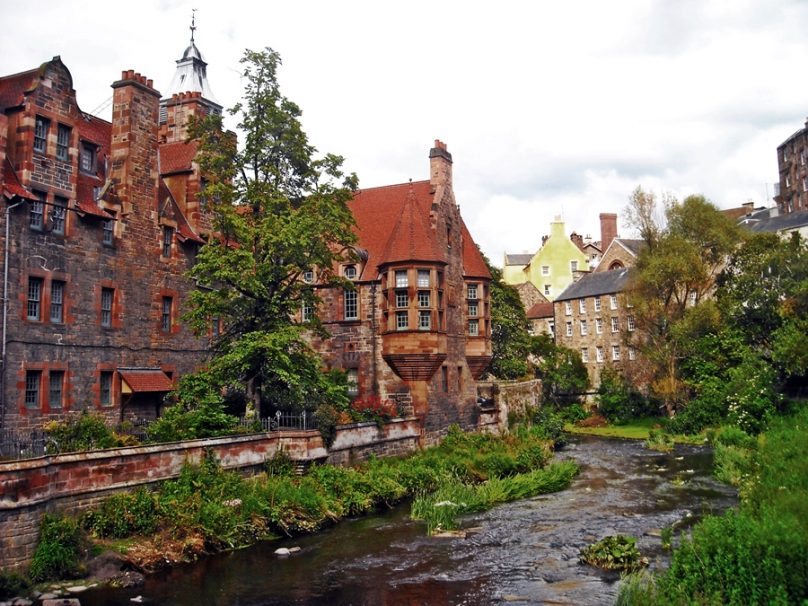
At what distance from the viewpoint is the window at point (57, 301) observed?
84.0 ft

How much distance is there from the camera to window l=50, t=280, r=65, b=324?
25594 millimetres

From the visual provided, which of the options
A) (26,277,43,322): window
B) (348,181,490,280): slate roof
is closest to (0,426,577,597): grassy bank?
(26,277,43,322): window

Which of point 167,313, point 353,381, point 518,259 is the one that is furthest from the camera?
point 518,259

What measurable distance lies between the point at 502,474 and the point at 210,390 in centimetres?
1348

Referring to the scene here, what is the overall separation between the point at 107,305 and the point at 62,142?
6.07 m

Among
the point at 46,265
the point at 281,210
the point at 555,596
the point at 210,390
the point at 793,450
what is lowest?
the point at 555,596

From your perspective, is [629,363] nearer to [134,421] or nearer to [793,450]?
[793,450]

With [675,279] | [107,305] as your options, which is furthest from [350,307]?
[675,279]

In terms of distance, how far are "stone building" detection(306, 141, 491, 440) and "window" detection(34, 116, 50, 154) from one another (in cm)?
1194

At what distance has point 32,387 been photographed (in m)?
24.7

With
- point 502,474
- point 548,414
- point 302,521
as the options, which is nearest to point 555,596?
point 302,521

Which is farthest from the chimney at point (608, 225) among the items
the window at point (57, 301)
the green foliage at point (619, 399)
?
the window at point (57, 301)

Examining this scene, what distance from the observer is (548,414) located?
4603 cm

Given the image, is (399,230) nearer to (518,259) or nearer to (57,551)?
(57,551)
